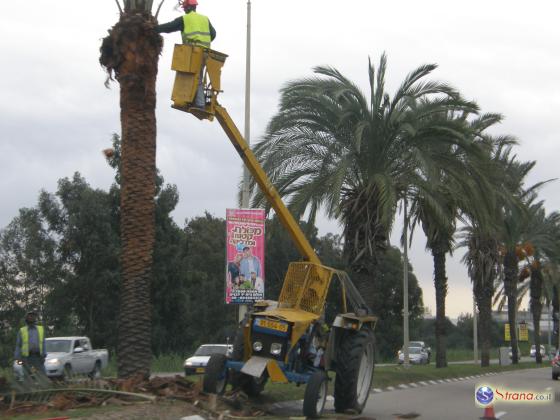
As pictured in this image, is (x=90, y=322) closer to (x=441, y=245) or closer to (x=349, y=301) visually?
(x=441, y=245)

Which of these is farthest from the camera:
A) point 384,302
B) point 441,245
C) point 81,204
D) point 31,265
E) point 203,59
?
point 384,302

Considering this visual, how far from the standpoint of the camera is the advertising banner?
2166 centimetres

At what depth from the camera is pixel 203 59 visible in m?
14.3

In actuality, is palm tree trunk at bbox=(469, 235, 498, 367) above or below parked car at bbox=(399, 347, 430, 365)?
above

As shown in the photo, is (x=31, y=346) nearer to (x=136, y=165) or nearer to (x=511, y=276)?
(x=136, y=165)

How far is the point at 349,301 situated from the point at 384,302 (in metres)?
54.2

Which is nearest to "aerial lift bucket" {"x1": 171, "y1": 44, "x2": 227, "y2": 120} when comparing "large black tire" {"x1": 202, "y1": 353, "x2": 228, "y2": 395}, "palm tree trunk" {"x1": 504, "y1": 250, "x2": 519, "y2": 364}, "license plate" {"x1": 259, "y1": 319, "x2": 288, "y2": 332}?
"license plate" {"x1": 259, "y1": 319, "x2": 288, "y2": 332}

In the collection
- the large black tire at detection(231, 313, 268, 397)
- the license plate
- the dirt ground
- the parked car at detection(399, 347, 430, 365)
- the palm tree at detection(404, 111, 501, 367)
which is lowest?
the parked car at detection(399, 347, 430, 365)

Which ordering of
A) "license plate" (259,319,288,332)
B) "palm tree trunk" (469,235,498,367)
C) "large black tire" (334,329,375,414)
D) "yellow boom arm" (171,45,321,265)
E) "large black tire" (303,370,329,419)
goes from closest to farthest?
"large black tire" (303,370,329,419), "license plate" (259,319,288,332), "yellow boom arm" (171,45,321,265), "large black tire" (334,329,375,414), "palm tree trunk" (469,235,498,367)

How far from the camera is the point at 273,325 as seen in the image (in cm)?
1404

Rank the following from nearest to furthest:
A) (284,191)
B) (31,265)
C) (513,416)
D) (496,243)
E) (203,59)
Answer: (203,59)
(513,416)
(284,191)
(496,243)
(31,265)

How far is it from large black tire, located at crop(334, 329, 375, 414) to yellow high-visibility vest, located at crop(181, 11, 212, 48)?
600 cm

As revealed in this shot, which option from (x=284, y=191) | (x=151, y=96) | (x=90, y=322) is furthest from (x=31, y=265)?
(x=151, y=96)

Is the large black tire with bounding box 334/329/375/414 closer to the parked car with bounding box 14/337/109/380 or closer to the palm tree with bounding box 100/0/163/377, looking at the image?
the palm tree with bounding box 100/0/163/377
